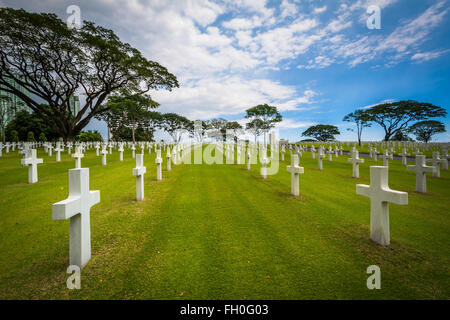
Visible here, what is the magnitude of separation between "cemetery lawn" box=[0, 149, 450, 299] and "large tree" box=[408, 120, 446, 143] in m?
65.2

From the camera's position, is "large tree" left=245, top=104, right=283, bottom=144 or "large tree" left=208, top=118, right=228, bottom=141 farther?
"large tree" left=208, top=118, right=228, bottom=141

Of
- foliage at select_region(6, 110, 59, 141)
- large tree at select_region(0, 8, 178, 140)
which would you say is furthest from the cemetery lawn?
foliage at select_region(6, 110, 59, 141)

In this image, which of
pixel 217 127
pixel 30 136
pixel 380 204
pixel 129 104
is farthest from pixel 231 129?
pixel 380 204

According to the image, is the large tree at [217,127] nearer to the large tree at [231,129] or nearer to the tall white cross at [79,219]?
the large tree at [231,129]

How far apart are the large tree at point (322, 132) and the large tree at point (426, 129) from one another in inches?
1002

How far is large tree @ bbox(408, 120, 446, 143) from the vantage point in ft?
164

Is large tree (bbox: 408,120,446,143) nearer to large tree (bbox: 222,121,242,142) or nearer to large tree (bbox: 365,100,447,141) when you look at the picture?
large tree (bbox: 365,100,447,141)

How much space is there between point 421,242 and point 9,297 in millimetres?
5672

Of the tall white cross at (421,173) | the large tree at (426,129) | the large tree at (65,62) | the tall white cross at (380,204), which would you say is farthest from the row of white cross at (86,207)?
the large tree at (426,129)

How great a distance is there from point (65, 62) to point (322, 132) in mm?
81762

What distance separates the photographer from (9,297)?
6.71 feet

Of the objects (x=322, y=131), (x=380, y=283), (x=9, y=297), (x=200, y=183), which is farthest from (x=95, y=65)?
(x=322, y=131)

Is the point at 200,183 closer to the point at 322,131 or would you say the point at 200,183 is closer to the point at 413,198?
the point at 413,198

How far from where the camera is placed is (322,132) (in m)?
79.8
